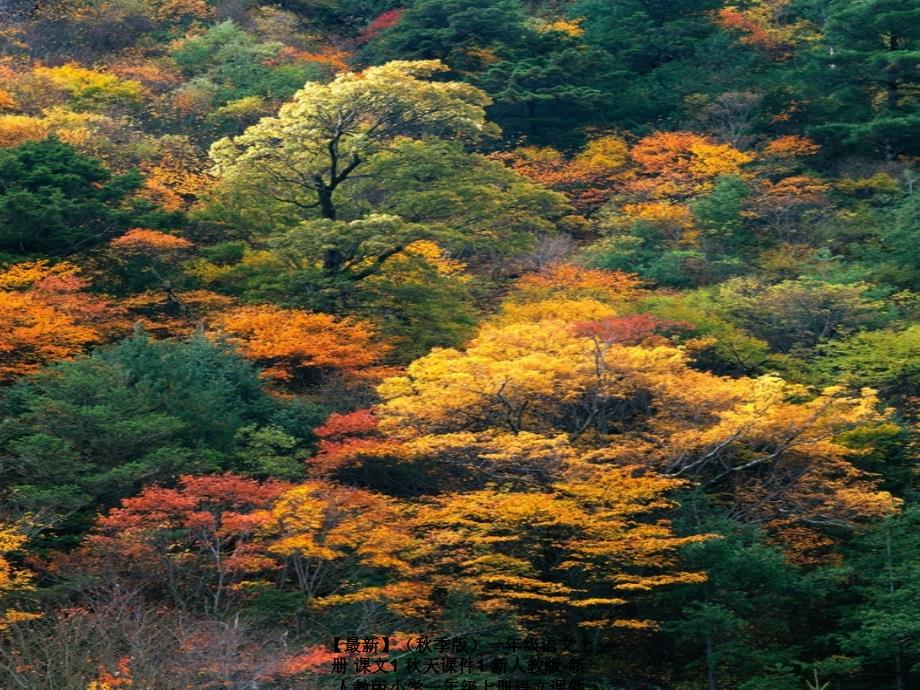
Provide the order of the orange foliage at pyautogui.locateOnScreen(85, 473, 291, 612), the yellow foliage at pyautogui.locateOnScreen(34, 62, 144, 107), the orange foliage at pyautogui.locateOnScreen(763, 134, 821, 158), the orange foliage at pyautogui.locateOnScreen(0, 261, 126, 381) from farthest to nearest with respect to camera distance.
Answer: the orange foliage at pyautogui.locateOnScreen(763, 134, 821, 158) → the yellow foliage at pyautogui.locateOnScreen(34, 62, 144, 107) → the orange foliage at pyautogui.locateOnScreen(0, 261, 126, 381) → the orange foliage at pyautogui.locateOnScreen(85, 473, 291, 612)

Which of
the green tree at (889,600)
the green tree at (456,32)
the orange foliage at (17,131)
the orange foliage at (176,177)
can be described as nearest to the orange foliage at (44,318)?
the orange foliage at (176,177)

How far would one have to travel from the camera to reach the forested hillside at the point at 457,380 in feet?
52.9

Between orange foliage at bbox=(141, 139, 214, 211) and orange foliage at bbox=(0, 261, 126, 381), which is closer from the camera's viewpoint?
orange foliage at bbox=(0, 261, 126, 381)

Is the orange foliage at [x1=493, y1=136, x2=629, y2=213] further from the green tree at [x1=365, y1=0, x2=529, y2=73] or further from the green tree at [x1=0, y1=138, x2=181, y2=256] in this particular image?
the green tree at [x1=0, y1=138, x2=181, y2=256]

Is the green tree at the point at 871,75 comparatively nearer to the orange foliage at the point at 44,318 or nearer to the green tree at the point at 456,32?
the green tree at the point at 456,32

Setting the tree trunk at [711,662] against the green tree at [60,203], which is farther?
the green tree at [60,203]

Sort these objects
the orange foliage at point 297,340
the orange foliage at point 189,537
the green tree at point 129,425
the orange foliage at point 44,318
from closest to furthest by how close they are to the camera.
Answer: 1. the orange foliage at point 189,537
2. the green tree at point 129,425
3. the orange foliage at point 44,318
4. the orange foliage at point 297,340

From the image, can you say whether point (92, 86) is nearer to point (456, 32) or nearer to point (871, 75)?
point (456, 32)

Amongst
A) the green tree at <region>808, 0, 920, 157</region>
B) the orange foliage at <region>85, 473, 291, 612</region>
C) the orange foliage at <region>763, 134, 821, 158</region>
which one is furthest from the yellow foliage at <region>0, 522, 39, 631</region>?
the green tree at <region>808, 0, 920, 157</region>

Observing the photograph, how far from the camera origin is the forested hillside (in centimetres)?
1611


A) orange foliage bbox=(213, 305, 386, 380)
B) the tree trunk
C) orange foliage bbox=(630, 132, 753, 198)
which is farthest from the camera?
orange foliage bbox=(630, 132, 753, 198)

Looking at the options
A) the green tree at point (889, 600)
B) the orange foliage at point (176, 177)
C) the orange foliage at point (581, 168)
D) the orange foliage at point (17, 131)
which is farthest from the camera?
the orange foliage at point (581, 168)

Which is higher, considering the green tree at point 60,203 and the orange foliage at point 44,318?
the green tree at point 60,203

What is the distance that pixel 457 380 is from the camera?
19.3 meters
